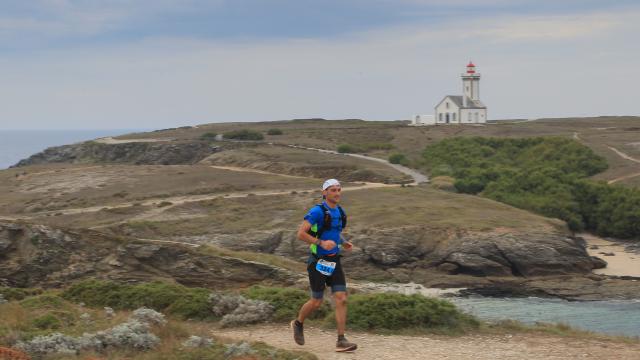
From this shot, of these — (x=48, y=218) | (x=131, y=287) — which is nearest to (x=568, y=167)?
(x=48, y=218)

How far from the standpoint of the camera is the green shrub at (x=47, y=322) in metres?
13.5

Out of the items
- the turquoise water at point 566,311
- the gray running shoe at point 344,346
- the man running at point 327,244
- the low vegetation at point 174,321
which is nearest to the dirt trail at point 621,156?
the turquoise water at point 566,311

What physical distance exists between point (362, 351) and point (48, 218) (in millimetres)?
49368

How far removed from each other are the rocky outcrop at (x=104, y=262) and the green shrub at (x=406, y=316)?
1519 cm

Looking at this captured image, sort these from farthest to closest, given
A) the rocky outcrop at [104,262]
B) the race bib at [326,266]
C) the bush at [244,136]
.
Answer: the bush at [244,136]
the rocky outcrop at [104,262]
the race bib at [326,266]

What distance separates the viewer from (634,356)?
1359cm

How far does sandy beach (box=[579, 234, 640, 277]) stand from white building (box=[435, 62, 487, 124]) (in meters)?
65.6

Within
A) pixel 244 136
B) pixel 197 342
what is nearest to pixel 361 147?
pixel 244 136

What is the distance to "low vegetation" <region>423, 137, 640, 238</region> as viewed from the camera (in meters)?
61.6

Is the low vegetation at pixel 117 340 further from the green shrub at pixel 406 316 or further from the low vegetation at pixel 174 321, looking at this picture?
the green shrub at pixel 406 316

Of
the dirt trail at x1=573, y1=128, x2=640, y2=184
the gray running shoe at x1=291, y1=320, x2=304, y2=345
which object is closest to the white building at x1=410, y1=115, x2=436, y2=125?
the dirt trail at x1=573, y1=128, x2=640, y2=184

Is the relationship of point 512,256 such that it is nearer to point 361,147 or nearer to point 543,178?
point 543,178

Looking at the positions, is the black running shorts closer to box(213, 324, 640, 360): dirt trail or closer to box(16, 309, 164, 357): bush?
box(213, 324, 640, 360): dirt trail

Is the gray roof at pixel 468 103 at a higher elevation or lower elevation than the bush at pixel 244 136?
higher
